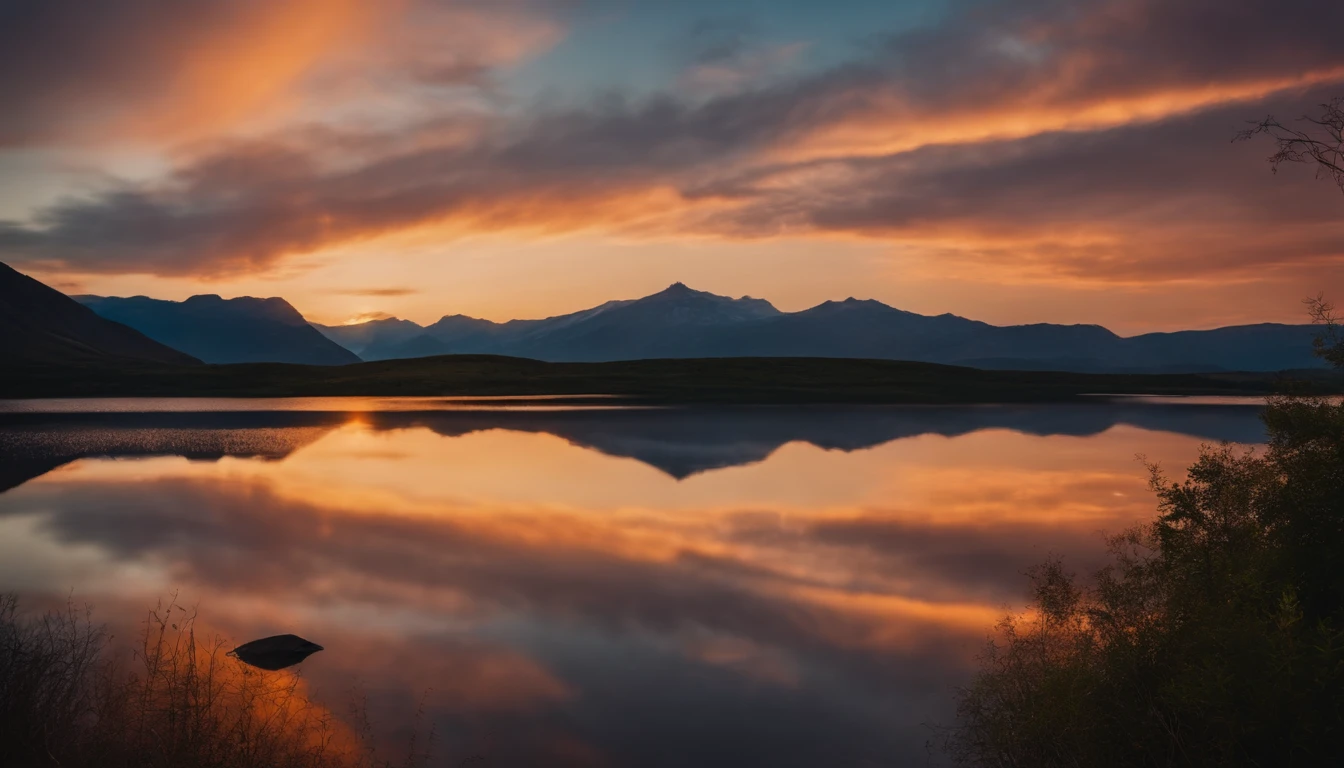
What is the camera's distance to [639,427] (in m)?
99.2

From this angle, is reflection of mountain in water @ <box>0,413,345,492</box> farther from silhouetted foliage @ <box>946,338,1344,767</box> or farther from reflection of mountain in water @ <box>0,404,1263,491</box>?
silhouetted foliage @ <box>946,338,1344,767</box>

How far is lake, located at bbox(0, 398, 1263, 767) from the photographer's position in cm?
1995

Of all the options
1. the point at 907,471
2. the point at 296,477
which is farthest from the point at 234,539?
the point at 907,471

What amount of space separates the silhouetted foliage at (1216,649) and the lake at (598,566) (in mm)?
2361

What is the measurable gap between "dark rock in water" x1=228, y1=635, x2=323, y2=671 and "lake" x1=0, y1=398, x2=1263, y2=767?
27.1 inches

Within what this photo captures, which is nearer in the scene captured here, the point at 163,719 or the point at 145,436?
the point at 163,719

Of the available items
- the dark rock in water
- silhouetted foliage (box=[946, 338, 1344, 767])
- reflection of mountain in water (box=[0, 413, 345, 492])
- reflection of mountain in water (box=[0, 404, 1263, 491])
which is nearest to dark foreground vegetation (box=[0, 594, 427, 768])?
the dark rock in water

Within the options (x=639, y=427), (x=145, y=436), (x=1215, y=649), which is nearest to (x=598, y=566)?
(x=1215, y=649)

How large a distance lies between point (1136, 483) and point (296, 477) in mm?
56908

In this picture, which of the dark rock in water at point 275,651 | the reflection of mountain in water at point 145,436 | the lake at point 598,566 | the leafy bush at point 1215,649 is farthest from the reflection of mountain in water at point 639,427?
the leafy bush at point 1215,649

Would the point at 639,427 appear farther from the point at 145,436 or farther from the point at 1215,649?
the point at 1215,649

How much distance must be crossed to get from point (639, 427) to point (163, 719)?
82.3 meters

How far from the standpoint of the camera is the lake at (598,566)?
19953 millimetres

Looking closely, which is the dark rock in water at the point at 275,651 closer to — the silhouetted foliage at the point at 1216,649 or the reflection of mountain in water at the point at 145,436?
the silhouetted foliage at the point at 1216,649
